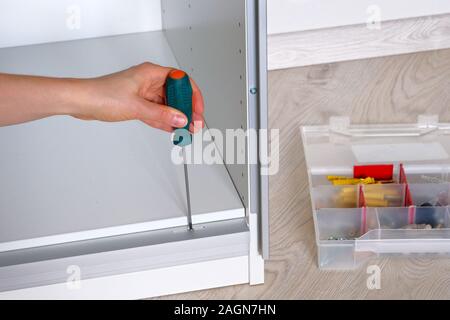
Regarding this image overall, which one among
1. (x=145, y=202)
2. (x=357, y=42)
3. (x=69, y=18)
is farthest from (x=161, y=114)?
(x=69, y=18)

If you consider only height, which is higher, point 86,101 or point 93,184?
point 86,101

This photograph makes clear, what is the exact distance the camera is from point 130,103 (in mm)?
782

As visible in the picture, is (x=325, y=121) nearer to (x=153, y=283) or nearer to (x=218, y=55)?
(x=218, y=55)

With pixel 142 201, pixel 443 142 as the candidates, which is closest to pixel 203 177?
pixel 142 201

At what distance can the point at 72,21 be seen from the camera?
1277 millimetres

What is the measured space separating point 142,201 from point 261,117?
8.1 inches

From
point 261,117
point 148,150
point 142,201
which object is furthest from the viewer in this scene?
point 148,150

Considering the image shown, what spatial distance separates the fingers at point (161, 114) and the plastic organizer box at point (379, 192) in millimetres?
173

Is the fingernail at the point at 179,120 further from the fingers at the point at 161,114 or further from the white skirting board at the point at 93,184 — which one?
the white skirting board at the point at 93,184

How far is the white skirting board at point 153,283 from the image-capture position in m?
0.78

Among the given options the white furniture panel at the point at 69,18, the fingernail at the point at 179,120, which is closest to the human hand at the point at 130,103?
the fingernail at the point at 179,120

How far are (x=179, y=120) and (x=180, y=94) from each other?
3 cm
